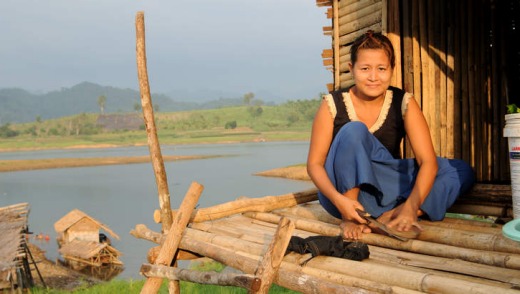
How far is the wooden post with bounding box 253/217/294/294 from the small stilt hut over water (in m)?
Answer: 22.4

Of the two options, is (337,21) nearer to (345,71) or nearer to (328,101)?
(345,71)

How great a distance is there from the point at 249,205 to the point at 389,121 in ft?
5.36

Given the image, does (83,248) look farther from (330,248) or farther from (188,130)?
(188,130)

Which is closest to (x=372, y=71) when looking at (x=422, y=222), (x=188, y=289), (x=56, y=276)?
(x=422, y=222)

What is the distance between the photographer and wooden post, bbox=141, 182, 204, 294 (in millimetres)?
4340

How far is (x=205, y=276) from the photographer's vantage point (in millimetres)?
3838

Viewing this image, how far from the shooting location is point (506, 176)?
6.30 meters

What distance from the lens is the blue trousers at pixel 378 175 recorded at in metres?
3.69

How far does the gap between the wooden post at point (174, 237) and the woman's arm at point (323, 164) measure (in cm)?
109

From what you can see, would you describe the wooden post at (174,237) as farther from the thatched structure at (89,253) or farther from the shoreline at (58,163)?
the shoreline at (58,163)

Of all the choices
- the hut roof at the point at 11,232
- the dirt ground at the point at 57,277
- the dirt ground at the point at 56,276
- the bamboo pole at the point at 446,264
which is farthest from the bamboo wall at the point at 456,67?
the dirt ground at the point at 57,277

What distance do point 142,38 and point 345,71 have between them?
256 cm

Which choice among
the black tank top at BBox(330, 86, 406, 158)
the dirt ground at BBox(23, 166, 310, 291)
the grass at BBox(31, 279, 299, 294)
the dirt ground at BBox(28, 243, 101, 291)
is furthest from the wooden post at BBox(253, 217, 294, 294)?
the dirt ground at BBox(28, 243, 101, 291)

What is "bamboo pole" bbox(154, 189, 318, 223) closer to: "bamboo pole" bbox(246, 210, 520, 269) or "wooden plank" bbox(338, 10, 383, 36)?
"bamboo pole" bbox(246, 210, 520, 269)
